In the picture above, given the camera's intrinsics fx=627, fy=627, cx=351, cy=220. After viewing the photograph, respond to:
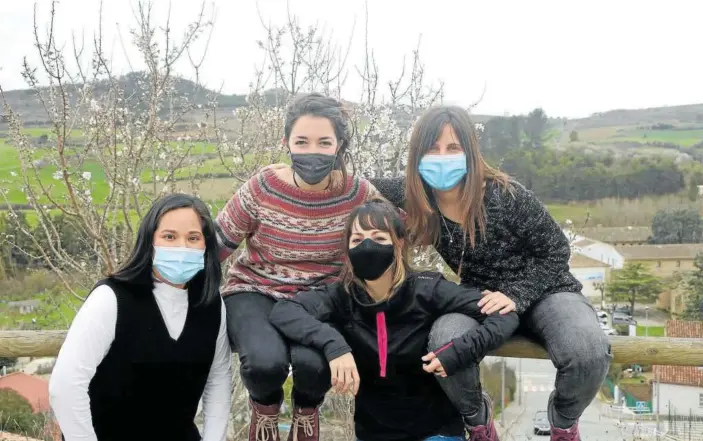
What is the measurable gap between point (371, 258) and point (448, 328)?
0.42 metres

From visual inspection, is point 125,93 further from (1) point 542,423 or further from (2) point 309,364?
(1) point 542,423

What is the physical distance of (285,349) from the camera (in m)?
2.46

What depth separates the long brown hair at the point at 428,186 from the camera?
273 centimetres

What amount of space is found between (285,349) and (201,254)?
0.51m

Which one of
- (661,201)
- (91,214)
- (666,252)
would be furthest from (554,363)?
(661,201)

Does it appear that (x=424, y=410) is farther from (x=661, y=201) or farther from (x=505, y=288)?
(x=661, y=201)

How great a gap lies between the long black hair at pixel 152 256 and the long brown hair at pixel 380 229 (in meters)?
0.54

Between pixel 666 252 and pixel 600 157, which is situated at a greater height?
pixel 600 157

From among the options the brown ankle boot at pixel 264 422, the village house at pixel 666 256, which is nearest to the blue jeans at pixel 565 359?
the brown ankle boot at pixel 264 422

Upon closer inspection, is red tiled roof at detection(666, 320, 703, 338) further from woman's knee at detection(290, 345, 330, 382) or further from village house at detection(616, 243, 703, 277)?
village house at detection(616, 243, 703, 277)

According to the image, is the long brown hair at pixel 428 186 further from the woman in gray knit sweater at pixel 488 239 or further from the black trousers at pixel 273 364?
the black trousers at pixel 273 364

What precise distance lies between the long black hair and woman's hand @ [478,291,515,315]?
1.09m

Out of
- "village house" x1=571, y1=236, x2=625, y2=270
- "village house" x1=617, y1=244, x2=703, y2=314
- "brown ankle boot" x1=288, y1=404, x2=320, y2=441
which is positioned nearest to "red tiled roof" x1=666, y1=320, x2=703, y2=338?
"brown ankle boot" x1=288, y1=404, x2=320, y2=441

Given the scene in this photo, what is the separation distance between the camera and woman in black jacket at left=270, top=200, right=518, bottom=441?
8.27 ft
